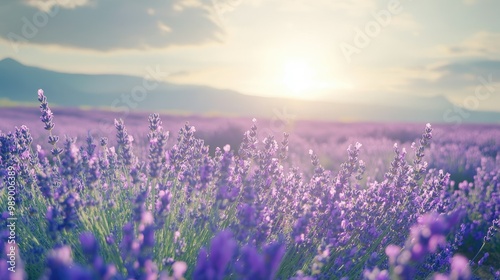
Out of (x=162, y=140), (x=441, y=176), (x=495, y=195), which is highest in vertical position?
(x=162, y=140)

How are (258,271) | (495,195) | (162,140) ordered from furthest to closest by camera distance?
(495,195), (162,140), (258,271)

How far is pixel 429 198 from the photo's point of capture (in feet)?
10.1

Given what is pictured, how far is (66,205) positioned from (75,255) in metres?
0.70

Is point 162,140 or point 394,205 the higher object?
point 162,140

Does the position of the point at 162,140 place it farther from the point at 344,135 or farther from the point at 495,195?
the point at 344,135

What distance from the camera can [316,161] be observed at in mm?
3150

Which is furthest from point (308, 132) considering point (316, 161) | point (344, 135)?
point (316, 161)

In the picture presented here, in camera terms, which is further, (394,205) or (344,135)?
(344,135)

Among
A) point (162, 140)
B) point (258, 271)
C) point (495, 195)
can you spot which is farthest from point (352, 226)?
point (495, 195)

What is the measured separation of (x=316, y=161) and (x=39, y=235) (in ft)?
5.95

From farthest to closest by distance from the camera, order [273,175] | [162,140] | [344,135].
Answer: [344,135], [273,175], [162,140]

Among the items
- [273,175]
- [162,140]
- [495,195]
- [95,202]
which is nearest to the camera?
[95,202]

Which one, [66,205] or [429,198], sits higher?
[66,205]

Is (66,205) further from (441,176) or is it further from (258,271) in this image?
(441,176)
